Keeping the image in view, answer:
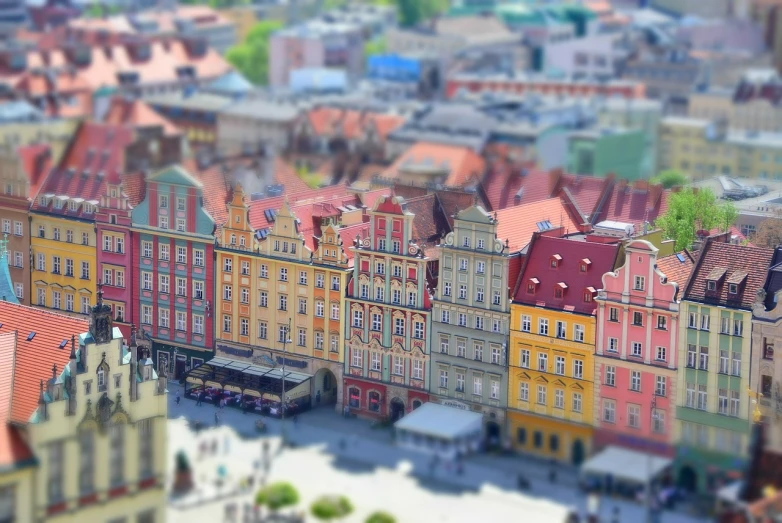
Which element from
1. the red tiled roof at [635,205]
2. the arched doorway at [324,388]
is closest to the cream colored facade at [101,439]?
the arched doorway at [324,388]

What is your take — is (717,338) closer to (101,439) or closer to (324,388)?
(324,388)

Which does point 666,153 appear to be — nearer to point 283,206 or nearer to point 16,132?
point 16,132

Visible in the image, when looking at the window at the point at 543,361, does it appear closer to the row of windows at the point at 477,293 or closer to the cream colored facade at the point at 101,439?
the row of windows at the point at 477,293

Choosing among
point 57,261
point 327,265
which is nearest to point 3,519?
point 327,265

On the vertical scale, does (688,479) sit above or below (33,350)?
below

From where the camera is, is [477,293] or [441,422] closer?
[441,422]

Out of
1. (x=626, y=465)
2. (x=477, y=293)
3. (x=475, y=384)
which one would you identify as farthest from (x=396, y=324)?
(x=626, y=465)

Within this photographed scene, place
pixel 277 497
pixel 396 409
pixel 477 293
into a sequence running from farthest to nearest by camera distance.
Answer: pixel 396 409, pixel 477 293, pixel 277 497
